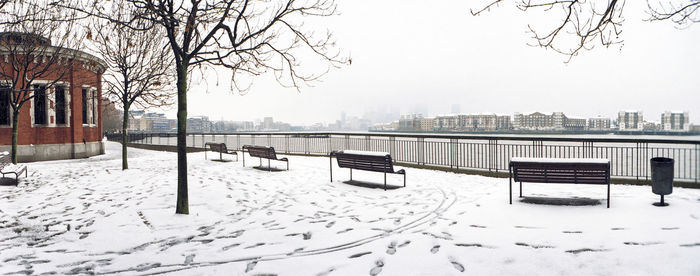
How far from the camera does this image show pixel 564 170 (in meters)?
6.59

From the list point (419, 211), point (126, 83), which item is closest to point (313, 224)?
point (419, 211)

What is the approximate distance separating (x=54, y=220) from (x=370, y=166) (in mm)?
6007

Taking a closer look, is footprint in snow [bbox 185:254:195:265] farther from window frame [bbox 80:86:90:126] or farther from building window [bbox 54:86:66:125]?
window frame [bbox 80:86:90:126]

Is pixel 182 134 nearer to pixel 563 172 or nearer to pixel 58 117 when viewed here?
pixel 563 172

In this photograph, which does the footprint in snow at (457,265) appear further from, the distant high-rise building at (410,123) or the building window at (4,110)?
the distant high-rise building at (410,123)

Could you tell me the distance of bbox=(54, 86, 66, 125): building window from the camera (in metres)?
20.1

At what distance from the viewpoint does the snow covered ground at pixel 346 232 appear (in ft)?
13.3

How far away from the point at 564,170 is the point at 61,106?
23.4 meters

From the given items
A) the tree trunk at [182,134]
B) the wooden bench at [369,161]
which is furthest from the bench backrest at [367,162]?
the tree trunk at [182,134]

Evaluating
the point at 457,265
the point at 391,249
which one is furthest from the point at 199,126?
the point at 457,265

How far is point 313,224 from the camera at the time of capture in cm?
581

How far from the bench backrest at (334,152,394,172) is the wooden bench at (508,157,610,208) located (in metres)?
2.63

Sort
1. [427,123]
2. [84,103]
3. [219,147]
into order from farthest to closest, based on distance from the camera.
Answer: [427,123] < [84,103] < [219,147]

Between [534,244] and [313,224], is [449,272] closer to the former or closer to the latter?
[534,244]
